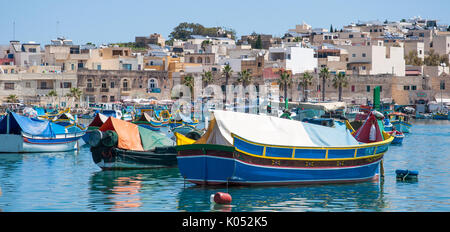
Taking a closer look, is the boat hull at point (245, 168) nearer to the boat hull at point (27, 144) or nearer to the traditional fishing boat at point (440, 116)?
the boat hull at point (27, 144)

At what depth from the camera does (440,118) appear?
341 feet

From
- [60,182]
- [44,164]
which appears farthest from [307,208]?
[44,164]

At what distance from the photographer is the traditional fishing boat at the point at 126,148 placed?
35.5 m

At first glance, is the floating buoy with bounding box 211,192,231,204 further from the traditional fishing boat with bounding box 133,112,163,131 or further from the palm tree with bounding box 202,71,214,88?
the palm tree with bounding box 202,71,214,88

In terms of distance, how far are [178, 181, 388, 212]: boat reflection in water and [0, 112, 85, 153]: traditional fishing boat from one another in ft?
64.2

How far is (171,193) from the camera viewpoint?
29.1 metres

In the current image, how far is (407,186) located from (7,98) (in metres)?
80.9

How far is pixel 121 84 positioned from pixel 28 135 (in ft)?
207

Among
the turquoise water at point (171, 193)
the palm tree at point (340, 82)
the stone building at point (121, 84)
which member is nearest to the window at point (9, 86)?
the stone building at point (121, 84)

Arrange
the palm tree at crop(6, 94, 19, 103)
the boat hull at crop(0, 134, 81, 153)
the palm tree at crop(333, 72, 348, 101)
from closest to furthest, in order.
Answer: the boat hull at crop(0, 134, 81, 153) → the palm tree at crop(6, 94, 19, 103) → the palm tree at crop(333, 72, 348, 101)

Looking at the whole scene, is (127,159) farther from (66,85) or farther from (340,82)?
(340,82)

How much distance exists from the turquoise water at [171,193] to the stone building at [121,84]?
68.0m

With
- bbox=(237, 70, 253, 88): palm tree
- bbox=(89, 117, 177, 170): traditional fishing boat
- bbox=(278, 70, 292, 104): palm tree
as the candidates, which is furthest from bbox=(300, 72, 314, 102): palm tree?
bbox=(89, 117, 177, 170): traditional fishing boat

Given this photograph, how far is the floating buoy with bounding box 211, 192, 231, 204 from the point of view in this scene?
25641 millimetres
